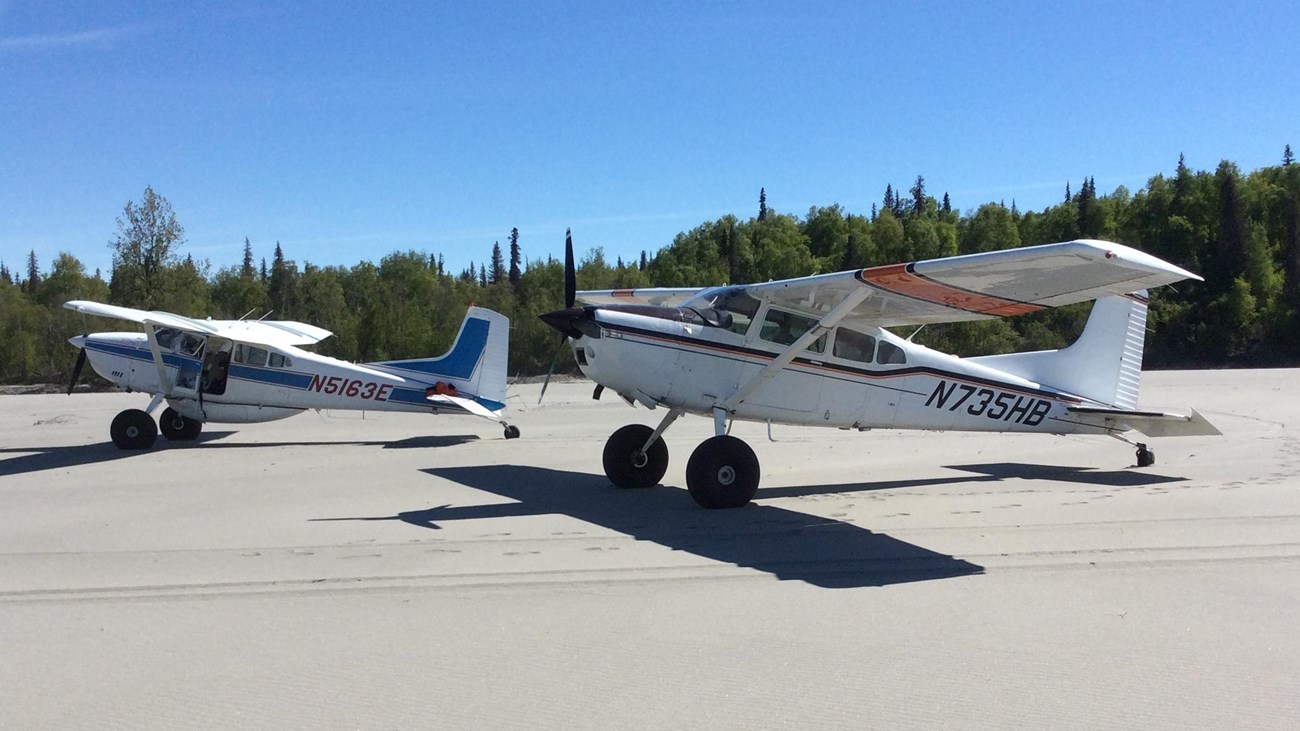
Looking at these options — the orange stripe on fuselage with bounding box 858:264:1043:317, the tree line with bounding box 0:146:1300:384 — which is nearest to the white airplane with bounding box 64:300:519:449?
the orange stripe on fuselage with bounding box 858:264:1043:317

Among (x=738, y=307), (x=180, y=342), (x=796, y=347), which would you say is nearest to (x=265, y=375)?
(x=180, y=342)

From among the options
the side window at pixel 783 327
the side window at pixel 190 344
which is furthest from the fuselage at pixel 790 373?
the side window at pixel 190 344

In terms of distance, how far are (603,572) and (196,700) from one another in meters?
2.97

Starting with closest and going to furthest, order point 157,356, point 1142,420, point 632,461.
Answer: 1. point 632,461
2. point 1142,420
3. point 157,356

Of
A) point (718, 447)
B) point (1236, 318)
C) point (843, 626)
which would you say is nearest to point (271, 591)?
point (843, 626)

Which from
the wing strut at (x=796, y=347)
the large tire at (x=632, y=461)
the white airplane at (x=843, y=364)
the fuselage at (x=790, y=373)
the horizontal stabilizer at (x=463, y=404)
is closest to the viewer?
the white airplane at (x=843, y=364)

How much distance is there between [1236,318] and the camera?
5909cm

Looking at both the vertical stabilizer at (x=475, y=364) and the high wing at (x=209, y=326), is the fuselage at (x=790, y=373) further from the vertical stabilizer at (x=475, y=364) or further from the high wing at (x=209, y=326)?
the high wing at (x=209, y=326)

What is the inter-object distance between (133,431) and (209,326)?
2.31 m

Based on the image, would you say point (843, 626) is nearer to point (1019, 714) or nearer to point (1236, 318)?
point (1019, 714)

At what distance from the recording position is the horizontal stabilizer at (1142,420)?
36.4ft

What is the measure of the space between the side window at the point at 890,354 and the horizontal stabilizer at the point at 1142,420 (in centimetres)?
253

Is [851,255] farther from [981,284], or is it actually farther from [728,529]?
[728,529]

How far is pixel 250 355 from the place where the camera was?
16422mm
